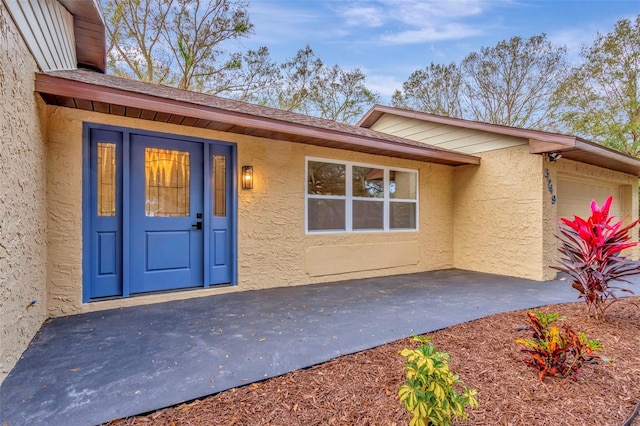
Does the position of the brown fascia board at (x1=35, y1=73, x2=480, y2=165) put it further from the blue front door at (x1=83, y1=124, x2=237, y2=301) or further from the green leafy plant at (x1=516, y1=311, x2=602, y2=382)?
the green leafy plant at (x1=516, y1=311, x2=602, y2=382)

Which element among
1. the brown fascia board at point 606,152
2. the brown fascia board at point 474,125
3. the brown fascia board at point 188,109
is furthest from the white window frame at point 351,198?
the brown fascia board at point 606,152

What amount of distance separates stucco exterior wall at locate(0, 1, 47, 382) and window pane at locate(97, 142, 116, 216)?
662 mm

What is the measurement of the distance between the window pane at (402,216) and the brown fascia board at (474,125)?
206 centimetres

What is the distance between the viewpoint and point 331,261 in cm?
581

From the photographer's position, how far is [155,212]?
4410 mm

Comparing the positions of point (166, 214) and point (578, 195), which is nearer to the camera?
point (166, 214)

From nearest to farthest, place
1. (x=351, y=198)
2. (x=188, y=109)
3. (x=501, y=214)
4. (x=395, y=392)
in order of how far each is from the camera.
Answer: (x=395, y=392)
(x=188, y=109)
(x=351, y=198)
(x=501, y=214)

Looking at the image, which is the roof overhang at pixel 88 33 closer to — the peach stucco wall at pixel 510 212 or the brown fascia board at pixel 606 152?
the peach stucco wall at pixel 510 212

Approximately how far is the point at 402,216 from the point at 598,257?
143 inches

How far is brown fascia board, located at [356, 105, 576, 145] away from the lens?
5.49 m

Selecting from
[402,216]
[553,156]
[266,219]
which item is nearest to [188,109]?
[266,219]

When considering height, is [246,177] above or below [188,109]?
below

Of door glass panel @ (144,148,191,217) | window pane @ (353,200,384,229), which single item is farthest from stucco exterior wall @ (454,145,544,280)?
door glass panel @ (144,148,191,217)

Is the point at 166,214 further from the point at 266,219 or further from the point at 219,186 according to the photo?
the point at 266,219
